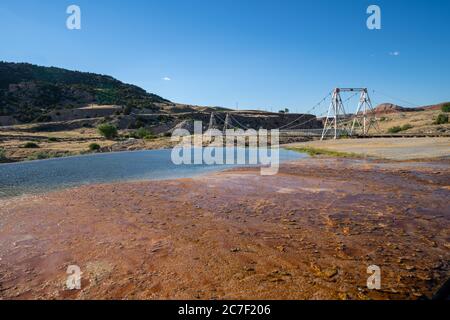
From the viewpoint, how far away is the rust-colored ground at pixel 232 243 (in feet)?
15.4

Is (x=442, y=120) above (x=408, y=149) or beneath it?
above

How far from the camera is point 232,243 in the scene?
21.5 ft

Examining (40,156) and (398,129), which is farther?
(398,129)

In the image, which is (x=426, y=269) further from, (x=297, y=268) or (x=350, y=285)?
(x=297, y=268)

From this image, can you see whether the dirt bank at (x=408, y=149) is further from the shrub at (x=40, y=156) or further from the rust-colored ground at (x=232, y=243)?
the shrub at (x=40, y=156)

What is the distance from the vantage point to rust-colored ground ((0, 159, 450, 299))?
15.4ft

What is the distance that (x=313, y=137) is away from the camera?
193 feet

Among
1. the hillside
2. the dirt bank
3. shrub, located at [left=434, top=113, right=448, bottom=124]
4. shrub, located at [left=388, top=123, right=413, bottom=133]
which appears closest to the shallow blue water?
the dirt bank

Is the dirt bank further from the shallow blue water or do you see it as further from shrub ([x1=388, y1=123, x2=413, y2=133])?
shrub ([x1=388, y1=123, x2=413, y2=133])

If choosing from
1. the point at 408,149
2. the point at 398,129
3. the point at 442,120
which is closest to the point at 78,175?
the point at 408,149

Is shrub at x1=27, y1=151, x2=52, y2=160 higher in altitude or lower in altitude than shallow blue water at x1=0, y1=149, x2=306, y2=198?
higher

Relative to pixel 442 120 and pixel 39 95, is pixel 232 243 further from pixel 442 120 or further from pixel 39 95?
pixel 39 95
